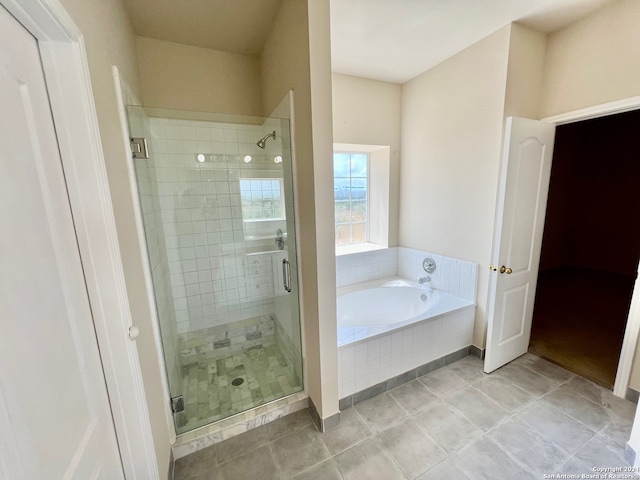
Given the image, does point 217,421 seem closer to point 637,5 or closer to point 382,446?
point 382,446

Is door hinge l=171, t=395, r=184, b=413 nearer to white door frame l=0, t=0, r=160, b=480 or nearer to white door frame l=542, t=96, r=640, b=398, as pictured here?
white door frame l=0, t=0, r=160, b=480

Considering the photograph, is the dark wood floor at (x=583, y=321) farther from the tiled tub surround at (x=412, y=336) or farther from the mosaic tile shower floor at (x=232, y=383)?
the mosaic tile shower floor at (x=232, y=383)

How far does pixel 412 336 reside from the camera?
6.58 ft

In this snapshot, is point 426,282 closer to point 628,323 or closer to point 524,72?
point 628,323

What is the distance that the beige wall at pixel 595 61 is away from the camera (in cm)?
163

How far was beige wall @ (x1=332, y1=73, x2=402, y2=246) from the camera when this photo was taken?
258 centimetres

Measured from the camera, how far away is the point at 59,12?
0.69 m

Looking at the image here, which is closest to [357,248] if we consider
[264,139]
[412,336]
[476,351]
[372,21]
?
[412,336]

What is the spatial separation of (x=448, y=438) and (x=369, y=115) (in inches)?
112

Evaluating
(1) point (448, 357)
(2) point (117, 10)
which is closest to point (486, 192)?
(1) point (448, 357)

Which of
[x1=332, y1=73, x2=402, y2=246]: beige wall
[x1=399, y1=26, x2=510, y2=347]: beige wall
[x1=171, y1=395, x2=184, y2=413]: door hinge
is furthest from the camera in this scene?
[x1=332, y1=73, x2=402, y2=246]: beige wall

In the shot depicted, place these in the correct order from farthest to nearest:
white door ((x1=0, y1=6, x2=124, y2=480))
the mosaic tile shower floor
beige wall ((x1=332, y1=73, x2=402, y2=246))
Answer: beige wall ((x1=332, y1=73, x2=402, y2=246)), the mosaic tile shower floor, white door ((x1=0, y1=6, x2=124, y2=480))

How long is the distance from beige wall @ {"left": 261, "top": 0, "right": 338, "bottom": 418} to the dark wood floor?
7.07ft

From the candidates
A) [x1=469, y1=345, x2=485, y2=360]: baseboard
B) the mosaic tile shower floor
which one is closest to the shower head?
the mosaic tile shower floor
